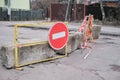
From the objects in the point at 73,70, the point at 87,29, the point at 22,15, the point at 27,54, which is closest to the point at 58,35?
the point at 27,54

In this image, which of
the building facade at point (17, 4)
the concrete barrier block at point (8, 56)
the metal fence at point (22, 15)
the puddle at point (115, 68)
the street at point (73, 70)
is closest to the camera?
the street at point (73, 70)

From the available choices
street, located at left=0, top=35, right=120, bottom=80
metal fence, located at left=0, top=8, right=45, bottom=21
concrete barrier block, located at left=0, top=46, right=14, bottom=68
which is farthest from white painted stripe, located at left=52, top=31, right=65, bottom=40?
metal fence, located at left=0, top=8, right=45, bottom=21

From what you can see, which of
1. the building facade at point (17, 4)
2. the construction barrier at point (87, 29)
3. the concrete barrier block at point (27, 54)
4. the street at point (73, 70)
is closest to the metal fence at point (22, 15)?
the building facade at point (17, 4)

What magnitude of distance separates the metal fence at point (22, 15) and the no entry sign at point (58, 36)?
3124 cm

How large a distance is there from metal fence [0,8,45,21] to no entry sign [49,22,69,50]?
3124cm

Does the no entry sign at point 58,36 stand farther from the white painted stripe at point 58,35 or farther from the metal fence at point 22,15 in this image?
the metal fence at point 22,15

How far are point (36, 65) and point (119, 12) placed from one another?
2550cm

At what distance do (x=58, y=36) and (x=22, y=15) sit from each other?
35.0 m

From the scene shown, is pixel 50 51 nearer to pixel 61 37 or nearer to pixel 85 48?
pixel 61 37

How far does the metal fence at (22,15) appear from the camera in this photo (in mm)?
41219

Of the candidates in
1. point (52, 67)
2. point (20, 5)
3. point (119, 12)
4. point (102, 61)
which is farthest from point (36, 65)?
point (20, 5)

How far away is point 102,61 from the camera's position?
10.4 m

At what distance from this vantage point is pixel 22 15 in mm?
44562

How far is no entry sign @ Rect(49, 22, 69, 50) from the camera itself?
9.95 metres
